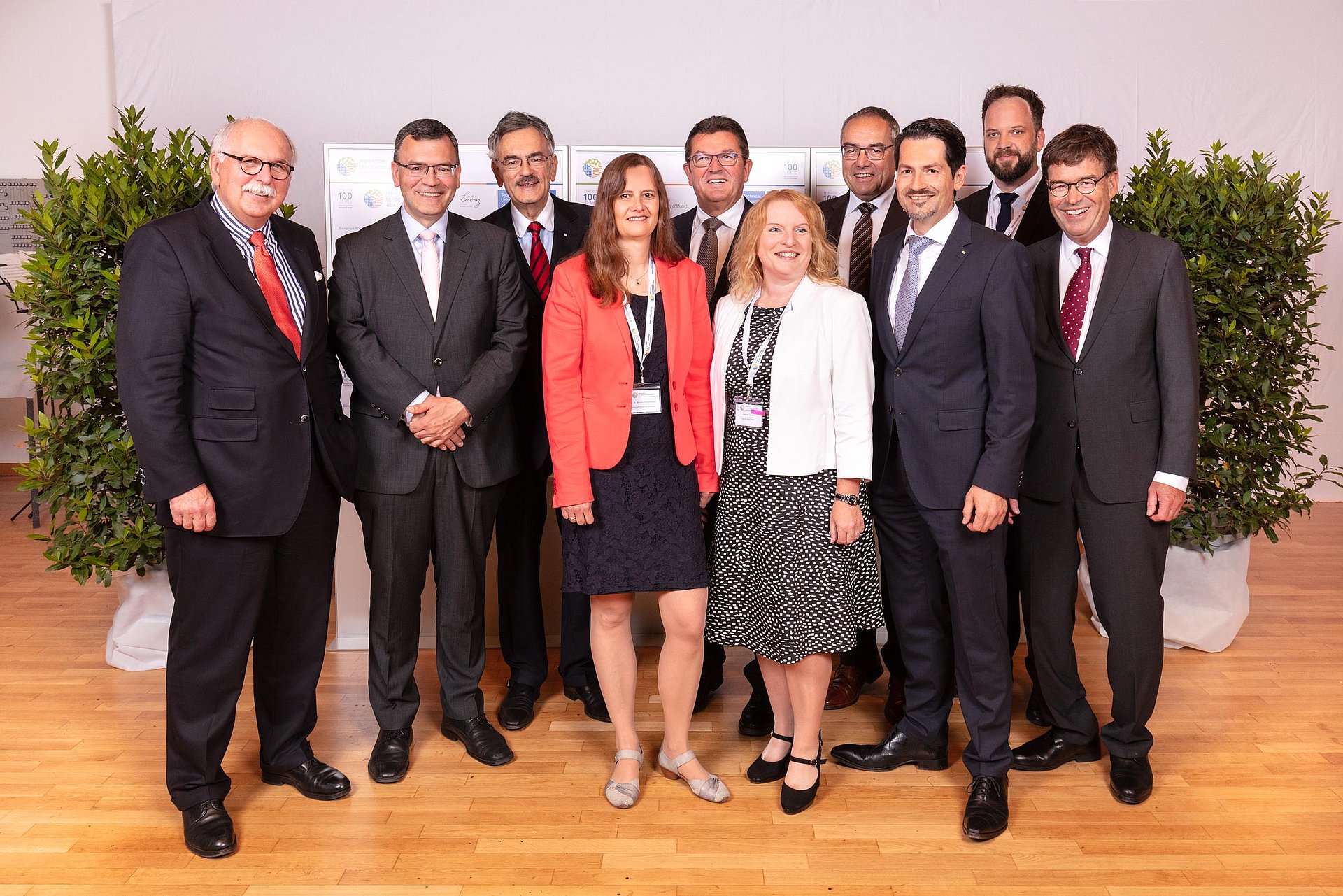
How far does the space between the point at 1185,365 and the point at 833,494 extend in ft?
3.34

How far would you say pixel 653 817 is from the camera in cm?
284

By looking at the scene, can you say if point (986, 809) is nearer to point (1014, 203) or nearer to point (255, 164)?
point (1014, 203)

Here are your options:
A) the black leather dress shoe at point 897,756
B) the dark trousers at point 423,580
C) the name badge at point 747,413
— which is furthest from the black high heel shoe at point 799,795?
the dark trousers at point 423,580

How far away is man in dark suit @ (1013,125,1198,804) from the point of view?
2807mm

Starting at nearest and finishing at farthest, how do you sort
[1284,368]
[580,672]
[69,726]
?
[69,726]
[580,672]
[1284,368]

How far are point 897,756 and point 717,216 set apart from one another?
6.19ft

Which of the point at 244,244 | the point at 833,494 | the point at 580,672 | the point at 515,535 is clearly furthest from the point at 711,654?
the point at 244,244

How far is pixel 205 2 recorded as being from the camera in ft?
19.1

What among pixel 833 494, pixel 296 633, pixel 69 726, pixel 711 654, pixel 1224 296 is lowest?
pixel 69 726

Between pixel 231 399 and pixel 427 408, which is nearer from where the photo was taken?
pixel 231 399

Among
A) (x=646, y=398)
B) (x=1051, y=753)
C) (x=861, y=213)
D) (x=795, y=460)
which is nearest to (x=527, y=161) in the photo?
(x=646, y=398)

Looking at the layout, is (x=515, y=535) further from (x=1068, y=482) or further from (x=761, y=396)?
(x=1068, y=482)

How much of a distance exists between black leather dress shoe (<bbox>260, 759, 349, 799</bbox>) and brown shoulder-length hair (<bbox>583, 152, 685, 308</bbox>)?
1557 millimetres

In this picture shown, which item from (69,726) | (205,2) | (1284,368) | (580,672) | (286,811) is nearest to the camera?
(286,811)
